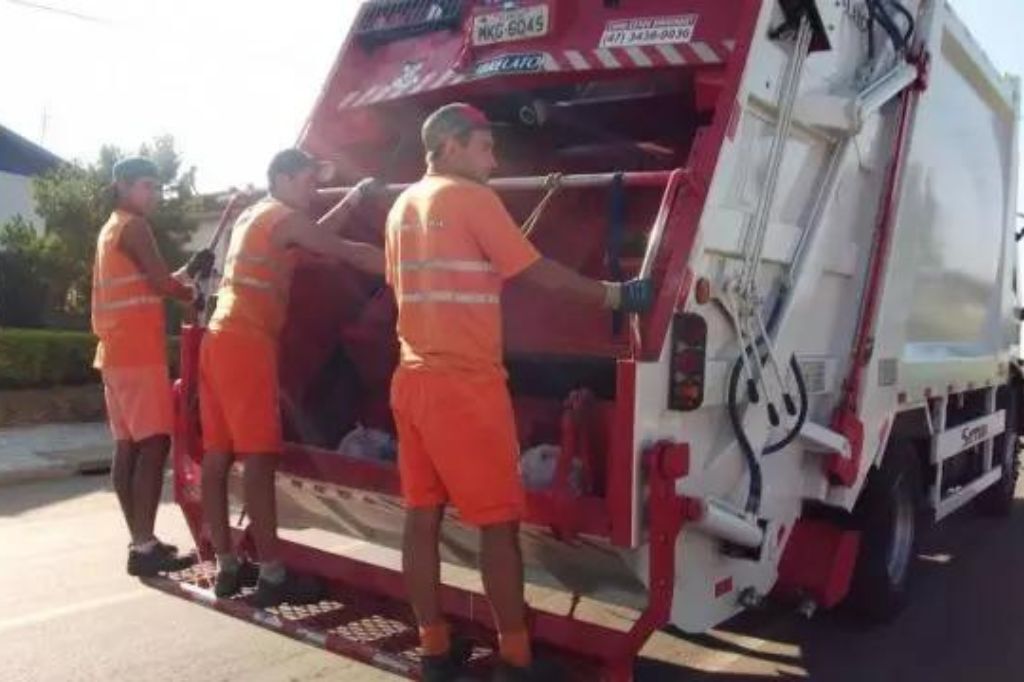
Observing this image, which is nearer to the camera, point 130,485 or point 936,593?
point 130,485

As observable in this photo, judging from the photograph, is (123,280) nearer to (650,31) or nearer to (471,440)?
(471,440)

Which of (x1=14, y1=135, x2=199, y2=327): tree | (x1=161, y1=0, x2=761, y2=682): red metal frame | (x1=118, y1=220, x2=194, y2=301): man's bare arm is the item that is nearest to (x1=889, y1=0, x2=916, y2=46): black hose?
(x1=161, y1=0, x2=761, y2=682): red metal frame

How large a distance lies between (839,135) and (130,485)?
129 inches

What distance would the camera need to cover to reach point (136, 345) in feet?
15.2

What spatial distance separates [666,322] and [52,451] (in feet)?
27.6

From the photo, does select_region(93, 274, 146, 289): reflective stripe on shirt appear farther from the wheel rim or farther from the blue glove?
the wheel rim

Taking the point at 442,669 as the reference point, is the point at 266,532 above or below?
above

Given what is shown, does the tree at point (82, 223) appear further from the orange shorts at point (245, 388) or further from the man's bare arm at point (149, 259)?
the orange shorts at point (245, 388)

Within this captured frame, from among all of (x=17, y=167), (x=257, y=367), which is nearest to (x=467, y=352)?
(x=257, y=367)

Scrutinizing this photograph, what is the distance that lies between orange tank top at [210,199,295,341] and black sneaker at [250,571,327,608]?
2.96 ft

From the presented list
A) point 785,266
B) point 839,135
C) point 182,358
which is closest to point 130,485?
point 182,358

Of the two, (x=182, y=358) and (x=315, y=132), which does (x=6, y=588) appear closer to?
(x=182, y=358)

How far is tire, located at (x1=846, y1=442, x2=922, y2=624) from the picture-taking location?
180 inches

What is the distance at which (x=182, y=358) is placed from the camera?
4.35m
